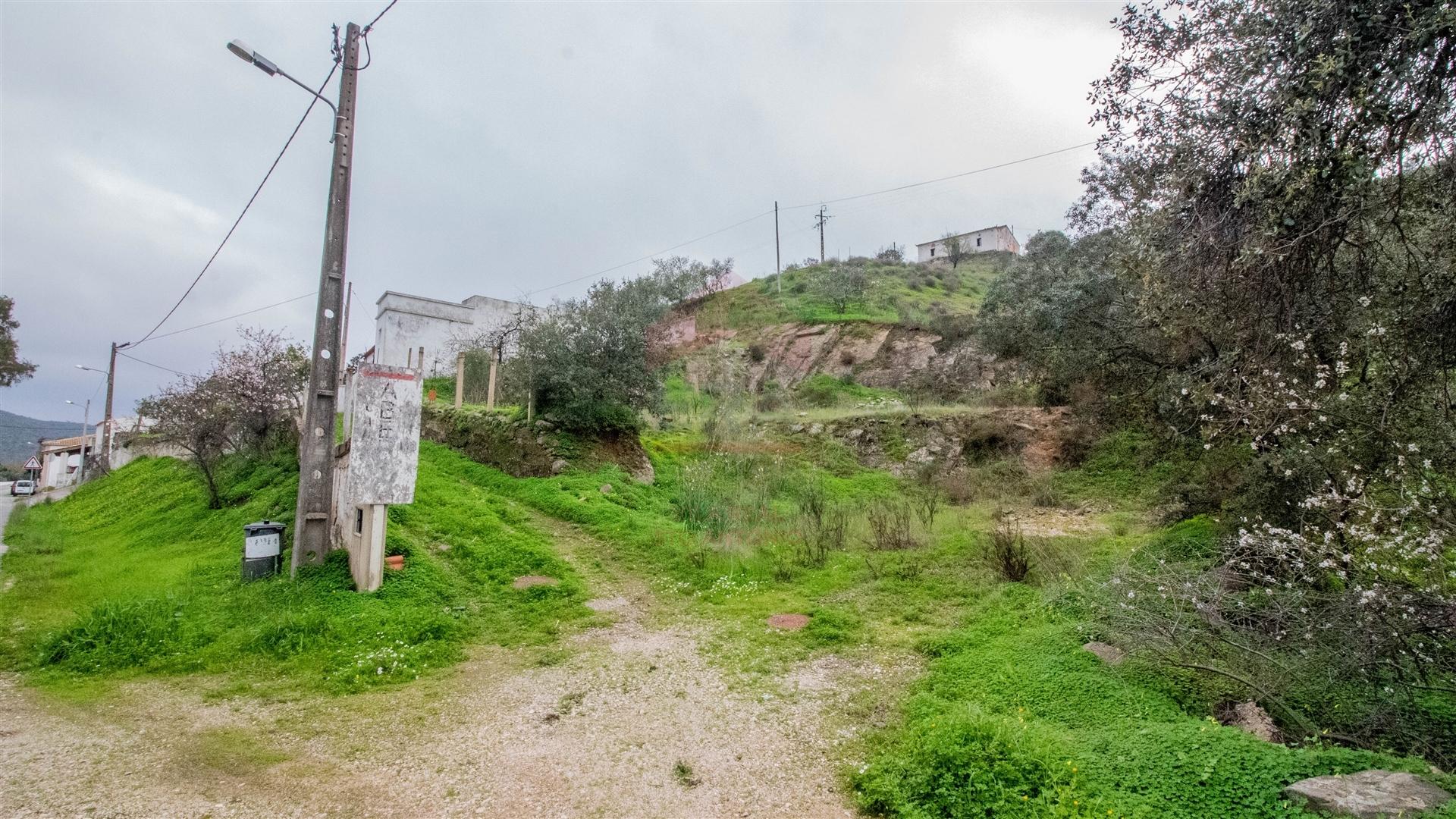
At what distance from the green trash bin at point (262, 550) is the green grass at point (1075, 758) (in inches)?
285

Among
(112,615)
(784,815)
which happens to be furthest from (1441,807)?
(112,615)

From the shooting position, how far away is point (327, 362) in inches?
309

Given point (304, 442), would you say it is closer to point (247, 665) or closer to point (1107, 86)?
point (247, 665)

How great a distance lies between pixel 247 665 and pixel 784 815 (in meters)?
4.93

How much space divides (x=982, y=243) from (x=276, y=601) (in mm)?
59509

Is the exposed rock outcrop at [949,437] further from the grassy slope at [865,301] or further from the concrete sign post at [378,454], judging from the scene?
the concrete sign post at [378,454]

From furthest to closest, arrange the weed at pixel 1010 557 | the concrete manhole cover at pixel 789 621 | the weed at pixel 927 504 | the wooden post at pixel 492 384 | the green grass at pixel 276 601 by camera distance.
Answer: the wooden post at pixel 492 384 < the weed at pixel 927 504 < the weed at pixel 1010 557 < the concrete manhole cover at pixel 789 621 < the green grass at pixel 276 601

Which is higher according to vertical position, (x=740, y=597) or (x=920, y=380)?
(x=920, y=380)

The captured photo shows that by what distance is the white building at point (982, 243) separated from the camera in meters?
57.1

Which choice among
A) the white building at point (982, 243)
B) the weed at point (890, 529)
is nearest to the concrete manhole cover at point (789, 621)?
the weed at point (890, 529)

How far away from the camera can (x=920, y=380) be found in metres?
27.8

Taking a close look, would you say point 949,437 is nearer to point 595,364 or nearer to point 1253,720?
point 595,364

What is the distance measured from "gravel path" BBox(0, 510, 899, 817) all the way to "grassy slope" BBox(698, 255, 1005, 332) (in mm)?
28794

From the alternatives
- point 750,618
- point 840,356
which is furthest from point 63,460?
point 750,618
